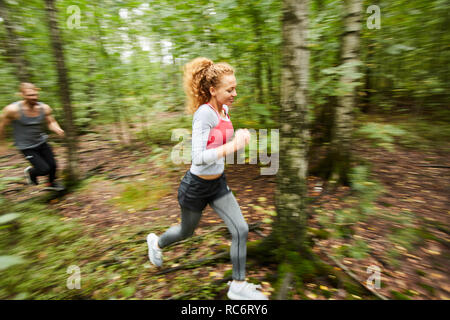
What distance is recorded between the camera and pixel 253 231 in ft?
11.2

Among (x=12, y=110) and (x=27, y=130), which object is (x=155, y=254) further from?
(x=12, y=110)

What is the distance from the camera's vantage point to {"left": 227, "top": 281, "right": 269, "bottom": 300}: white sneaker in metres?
2.29

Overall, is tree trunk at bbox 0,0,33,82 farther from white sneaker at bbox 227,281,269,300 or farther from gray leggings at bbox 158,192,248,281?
white sneaker at bbox 227,281,269,300

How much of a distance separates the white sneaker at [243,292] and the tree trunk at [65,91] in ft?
16.0

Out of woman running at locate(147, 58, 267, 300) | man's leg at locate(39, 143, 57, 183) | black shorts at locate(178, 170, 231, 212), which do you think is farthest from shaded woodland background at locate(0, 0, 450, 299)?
black shorts at locate(178, 170, 231, 212)

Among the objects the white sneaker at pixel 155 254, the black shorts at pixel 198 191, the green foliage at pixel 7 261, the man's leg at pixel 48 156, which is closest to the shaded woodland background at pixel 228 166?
the green foliage at pixel 7 261

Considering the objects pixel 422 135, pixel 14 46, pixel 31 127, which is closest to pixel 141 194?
pixel 31 127

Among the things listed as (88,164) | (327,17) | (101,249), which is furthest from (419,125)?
(88,164)

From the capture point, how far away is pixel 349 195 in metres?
4.29

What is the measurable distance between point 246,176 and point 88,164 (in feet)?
16.4

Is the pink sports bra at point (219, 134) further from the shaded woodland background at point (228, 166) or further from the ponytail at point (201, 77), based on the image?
the shaded woodland background at point (228, 166)

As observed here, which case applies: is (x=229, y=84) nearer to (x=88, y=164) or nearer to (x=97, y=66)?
(x=97, y=66)

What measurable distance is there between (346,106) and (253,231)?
9.29ft
